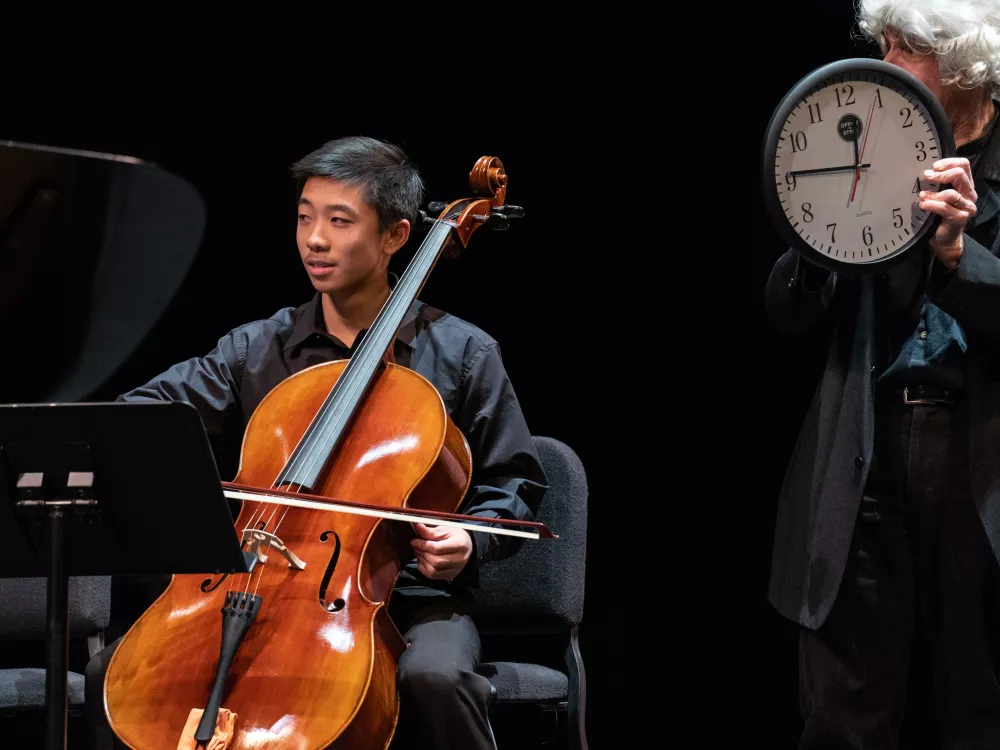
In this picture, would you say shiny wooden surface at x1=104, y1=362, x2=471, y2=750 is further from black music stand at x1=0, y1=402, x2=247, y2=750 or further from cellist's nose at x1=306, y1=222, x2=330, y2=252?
cellist's nose at x1=306, y1=222, x2=330, y2=252

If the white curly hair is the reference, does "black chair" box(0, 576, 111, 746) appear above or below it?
below

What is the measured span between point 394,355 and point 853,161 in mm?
934

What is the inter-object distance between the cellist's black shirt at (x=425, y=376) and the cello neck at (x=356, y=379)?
0.13m

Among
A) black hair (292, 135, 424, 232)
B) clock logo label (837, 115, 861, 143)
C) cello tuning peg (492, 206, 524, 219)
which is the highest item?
clock logo label (837, 115, 861, 143)

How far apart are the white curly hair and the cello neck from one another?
898 mm

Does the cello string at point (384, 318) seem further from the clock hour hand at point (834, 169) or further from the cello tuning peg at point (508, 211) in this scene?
the clock hour hand at point (834, 169)

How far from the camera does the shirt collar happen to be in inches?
94.2

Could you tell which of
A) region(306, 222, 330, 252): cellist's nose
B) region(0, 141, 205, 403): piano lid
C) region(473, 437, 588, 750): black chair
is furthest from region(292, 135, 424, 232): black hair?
region(0, 141, 205, 403): piano lid

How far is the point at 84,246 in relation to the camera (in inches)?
58.9

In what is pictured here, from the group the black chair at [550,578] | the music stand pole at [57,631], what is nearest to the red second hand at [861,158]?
the black chair at [550,578]

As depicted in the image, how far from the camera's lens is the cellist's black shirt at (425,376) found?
229 centimetres

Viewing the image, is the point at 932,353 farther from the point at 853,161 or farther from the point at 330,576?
the point at 330,576

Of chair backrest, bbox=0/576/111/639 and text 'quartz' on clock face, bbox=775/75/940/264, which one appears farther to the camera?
chair backrest, bbox=0/576/111/639

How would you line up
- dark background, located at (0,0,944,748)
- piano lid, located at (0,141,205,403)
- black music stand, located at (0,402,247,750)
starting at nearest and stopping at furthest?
piano lid, located at (0,141,205,403)
black music stand, located at (0,402,247,750)
dark background, located at (0,0,944,748)
